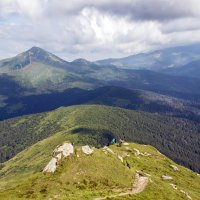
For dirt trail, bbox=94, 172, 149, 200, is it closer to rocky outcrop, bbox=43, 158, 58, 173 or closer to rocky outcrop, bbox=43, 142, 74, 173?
rocky outcrop, bbox=43, 158, 58, 173

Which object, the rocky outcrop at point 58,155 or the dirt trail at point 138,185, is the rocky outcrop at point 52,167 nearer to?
the rocky outcrop at point 58,155

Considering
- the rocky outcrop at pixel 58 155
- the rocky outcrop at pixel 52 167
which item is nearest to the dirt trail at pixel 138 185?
the rocky outcrop at pixel 52 167

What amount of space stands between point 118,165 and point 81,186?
102 feet

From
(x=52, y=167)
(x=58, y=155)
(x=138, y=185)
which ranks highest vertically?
(x=58, y=155)

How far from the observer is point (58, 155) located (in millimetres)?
132500

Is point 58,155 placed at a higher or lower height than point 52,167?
higher

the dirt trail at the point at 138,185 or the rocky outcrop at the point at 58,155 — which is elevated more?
the rocky outcrop at the point at 58,155

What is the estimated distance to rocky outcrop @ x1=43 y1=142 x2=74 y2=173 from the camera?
128 meters

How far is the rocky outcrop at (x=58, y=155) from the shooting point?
127544 millimetres

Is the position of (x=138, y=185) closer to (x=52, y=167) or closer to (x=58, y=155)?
(x=58, y=155)

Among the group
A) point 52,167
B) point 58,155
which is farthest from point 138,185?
point 52,167

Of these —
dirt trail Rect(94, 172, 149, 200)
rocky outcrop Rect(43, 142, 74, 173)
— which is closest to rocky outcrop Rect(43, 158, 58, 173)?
rocky outcrop Rect(43, 142, 74, 173)

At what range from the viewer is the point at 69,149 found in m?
136

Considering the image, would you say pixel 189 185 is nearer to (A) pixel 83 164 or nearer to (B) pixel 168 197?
(B) pixel 168 197
